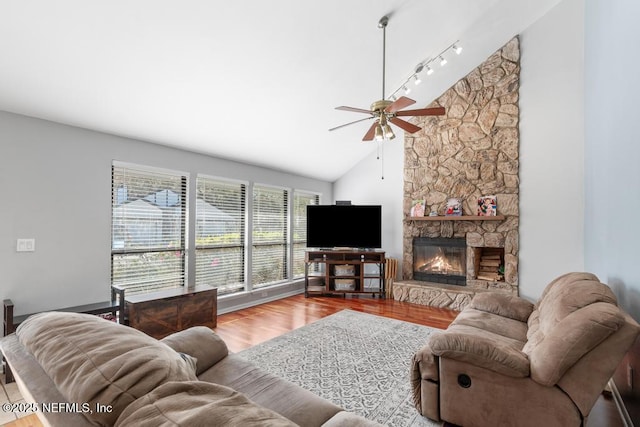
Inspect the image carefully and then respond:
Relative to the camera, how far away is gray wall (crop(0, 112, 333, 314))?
271cm

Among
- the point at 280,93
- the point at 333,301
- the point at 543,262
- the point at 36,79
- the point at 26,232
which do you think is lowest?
the point at 333,301

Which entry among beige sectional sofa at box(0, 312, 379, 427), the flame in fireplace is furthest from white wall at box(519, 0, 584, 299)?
beige sectional sofa at box(0, 312, 379, 427)

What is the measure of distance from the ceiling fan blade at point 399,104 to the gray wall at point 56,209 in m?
2.94

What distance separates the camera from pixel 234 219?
482cm

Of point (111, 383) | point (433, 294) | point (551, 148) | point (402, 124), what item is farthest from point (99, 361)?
point (551, 148)

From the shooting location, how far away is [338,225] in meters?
5.57

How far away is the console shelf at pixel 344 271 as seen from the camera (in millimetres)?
5402

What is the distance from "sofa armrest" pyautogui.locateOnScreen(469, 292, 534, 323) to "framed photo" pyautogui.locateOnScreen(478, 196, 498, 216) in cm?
209

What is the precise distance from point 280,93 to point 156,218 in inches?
86.6

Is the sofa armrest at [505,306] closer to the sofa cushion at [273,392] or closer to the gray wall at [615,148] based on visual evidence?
the gray wall at [615,148]

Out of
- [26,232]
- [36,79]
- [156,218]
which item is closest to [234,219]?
[156,218]

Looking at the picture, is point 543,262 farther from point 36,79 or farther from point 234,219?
point 36,79

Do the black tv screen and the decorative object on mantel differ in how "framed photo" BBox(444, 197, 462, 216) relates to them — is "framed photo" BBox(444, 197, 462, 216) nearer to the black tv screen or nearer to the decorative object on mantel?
the decorative object on mantel

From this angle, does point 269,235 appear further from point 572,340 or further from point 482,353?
point 572,340
